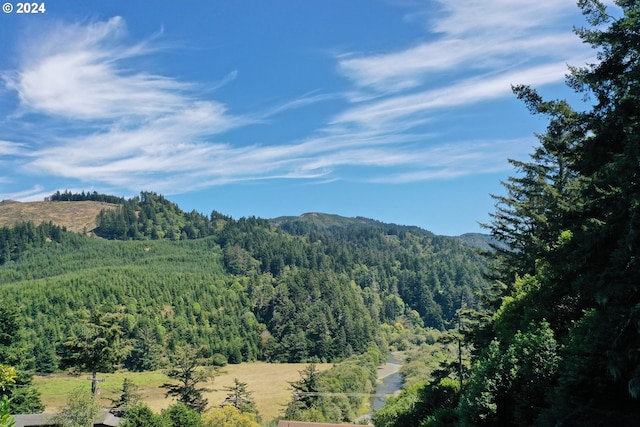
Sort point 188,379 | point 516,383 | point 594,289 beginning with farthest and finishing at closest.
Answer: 1. point 188,379
2. point 516,383
3. point 594,289

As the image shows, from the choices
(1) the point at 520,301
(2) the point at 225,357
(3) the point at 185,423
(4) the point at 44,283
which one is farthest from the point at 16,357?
(4) the point at 44,283

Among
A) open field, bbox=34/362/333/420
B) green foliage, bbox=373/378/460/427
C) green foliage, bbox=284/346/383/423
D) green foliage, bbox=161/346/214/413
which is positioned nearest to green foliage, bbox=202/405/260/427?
green foliage, bbox=161/346/214/413

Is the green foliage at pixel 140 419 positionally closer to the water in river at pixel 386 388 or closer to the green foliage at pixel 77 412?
the green foliage at pixel 77 412

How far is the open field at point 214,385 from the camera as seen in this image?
7369 centimetres

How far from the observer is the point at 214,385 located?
9644 centimetres

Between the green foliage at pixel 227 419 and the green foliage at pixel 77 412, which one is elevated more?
the green foliage at pixel 77 412

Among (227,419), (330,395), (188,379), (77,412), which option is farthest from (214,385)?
(77,412)

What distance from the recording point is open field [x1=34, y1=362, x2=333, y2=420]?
73688mm

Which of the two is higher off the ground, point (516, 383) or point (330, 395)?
point (516, 383)

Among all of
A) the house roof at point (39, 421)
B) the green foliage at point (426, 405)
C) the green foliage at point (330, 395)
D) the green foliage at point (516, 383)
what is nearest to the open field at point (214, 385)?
the green foliage at point (330, 395)

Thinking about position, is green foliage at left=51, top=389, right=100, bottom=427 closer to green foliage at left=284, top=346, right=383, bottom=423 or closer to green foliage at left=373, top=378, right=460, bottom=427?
green foliage at left=373, top=378, right=460, bottom=427

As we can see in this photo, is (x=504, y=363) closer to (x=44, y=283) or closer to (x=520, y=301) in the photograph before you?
(x=520, y=301)

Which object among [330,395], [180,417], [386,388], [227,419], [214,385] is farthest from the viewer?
[214,385]

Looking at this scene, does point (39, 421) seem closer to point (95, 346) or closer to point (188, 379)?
point (95, 346)
